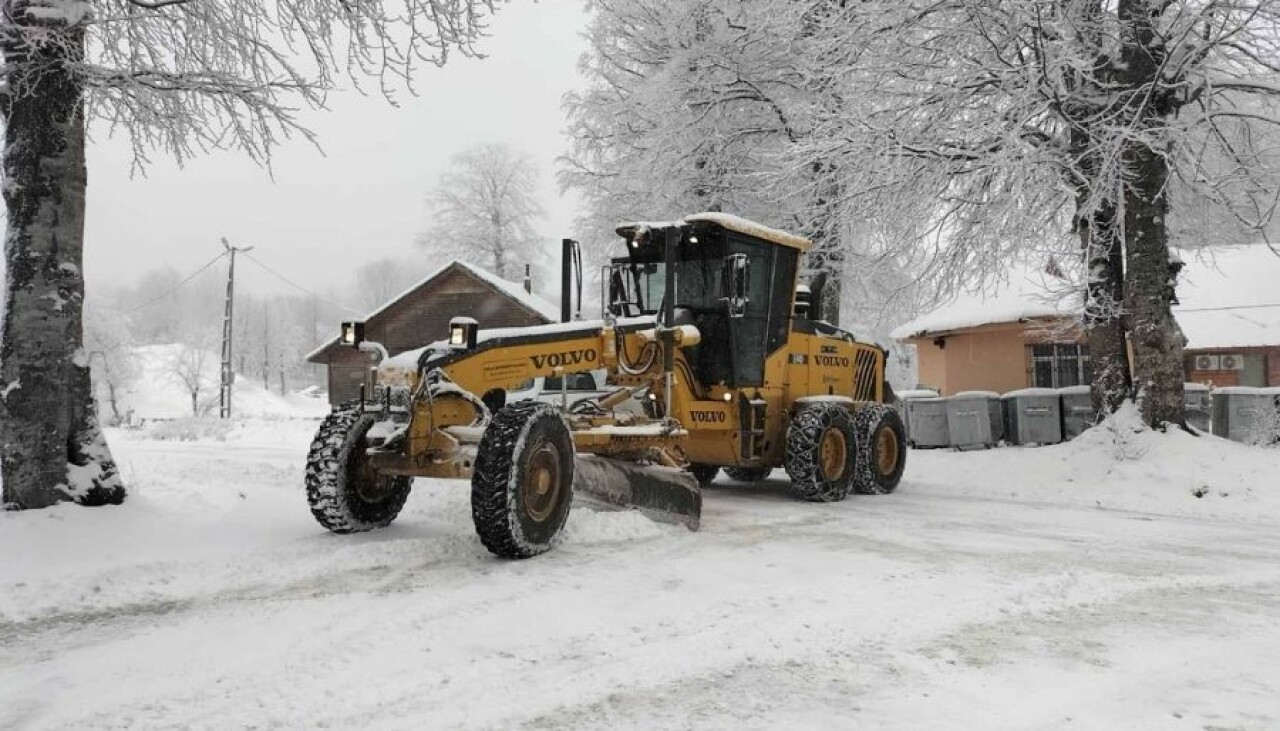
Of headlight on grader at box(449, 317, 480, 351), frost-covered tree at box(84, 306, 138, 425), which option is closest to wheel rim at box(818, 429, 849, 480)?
headlight on grader at box(449, 317, 480, 351)

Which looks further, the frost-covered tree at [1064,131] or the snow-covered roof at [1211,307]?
the snow-covered roof at [1211,307]

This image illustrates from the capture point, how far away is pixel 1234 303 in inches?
971

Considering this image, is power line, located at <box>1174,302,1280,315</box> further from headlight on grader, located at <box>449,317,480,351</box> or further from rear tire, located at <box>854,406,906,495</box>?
headlight on grader, located at <box>449,317,480,351</box>

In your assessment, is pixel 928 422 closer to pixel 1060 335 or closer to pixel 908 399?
pixel 908 399

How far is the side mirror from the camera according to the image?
765cm

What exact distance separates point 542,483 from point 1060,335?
17004 mm

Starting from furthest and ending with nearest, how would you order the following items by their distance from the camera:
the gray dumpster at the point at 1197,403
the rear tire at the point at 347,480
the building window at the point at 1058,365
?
1. the building window at the point at 1058,365
2. the gray dumpster at the point at 1197,403
3. the rear tire at the point at 347,480

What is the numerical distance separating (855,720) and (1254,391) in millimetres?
12464

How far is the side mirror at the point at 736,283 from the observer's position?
7.65 m

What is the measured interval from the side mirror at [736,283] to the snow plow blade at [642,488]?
1.69 metres

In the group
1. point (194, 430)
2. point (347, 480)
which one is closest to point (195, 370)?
point (194, 430)

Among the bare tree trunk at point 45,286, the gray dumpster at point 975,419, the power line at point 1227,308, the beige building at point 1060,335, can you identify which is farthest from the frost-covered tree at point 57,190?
the power line at point 1227,308

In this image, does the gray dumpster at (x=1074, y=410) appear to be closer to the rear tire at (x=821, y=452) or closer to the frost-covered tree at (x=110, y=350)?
the rear tire at (x=821, y=452)

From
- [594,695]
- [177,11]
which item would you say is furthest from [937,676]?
[177,11]
